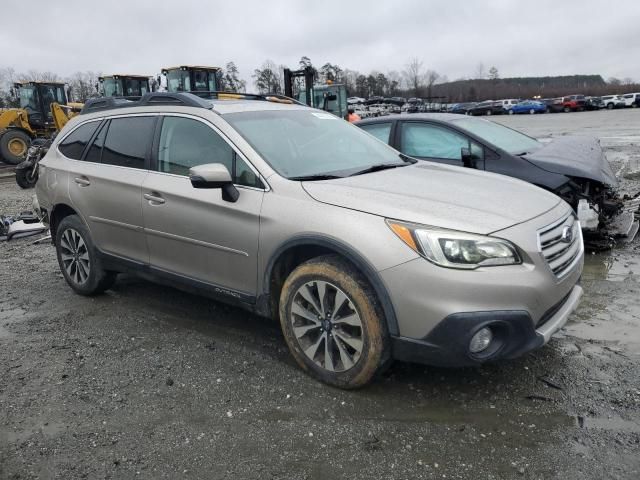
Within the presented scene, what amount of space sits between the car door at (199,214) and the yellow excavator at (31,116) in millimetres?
15503

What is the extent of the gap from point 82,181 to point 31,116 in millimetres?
17236

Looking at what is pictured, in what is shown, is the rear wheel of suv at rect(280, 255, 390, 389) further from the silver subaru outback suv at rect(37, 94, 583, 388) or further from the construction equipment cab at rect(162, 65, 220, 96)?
the construction equipment cab at rect(162, 65, 220, 96)

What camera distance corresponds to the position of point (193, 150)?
4.00 m

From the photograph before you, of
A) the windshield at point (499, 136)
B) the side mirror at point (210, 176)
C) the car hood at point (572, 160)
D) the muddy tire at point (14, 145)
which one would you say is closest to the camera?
the side mirror at point (210, 176)

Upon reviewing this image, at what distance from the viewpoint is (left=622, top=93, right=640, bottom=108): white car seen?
167 ft

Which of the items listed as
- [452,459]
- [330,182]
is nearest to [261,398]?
[452,459]

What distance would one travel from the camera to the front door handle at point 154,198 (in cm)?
404

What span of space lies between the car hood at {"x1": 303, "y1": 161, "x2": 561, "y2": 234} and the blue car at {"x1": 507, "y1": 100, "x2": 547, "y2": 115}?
54891 mm

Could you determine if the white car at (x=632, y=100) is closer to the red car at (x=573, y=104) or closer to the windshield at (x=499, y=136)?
the red car at (x=573, y=104)

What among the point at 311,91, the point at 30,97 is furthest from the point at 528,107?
the point at 30,97

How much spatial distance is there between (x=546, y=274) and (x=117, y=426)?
255cm

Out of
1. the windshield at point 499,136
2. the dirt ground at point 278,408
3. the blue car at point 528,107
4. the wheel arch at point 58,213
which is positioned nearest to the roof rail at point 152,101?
the wheel arch at point 58,213

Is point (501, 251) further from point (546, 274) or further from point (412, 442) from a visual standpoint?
point (412, 442)

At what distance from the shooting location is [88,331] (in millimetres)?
4426
